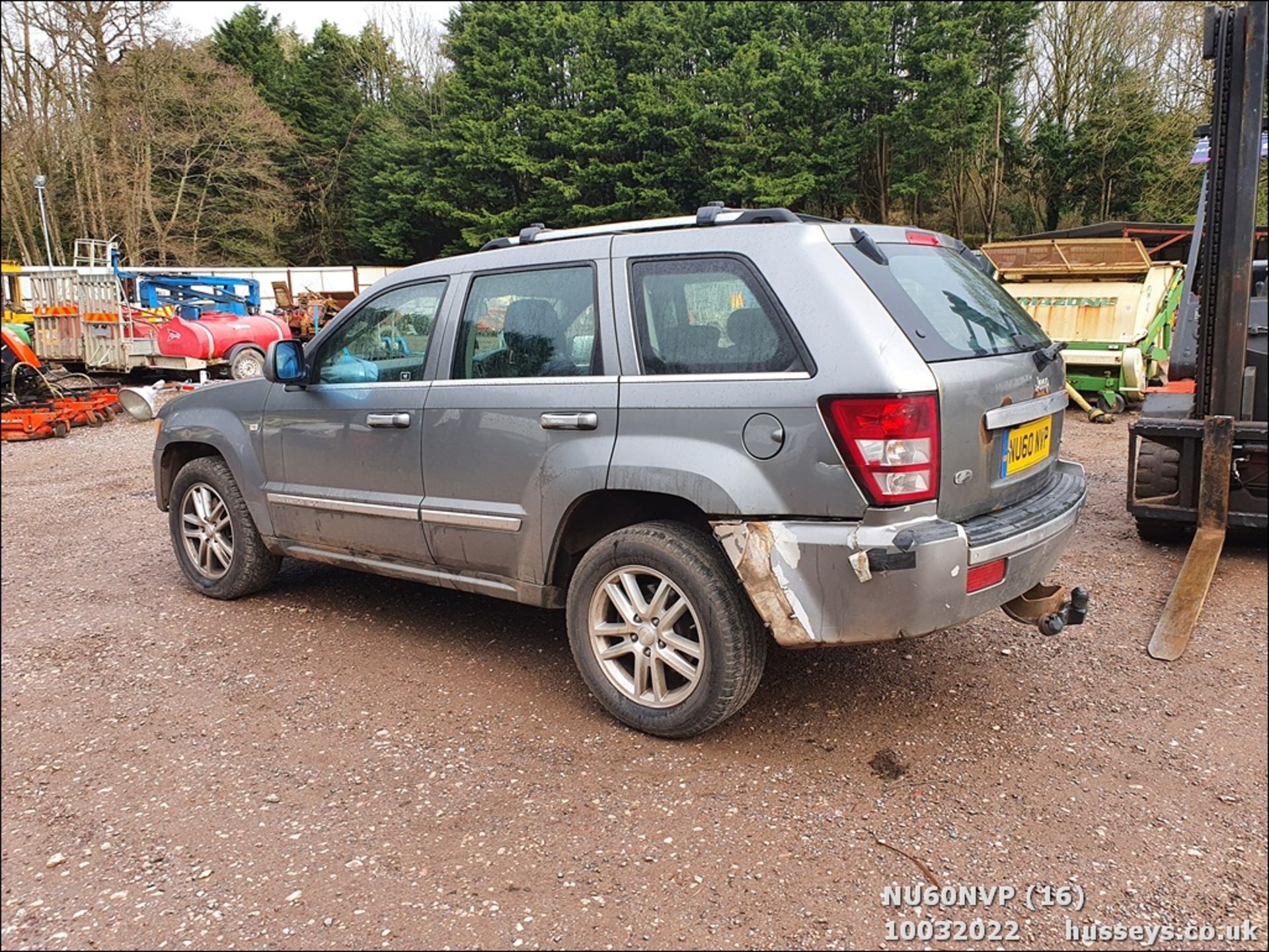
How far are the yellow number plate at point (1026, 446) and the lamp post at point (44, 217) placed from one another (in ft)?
12.5

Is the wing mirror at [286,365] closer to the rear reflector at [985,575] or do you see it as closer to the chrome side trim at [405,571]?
the chrome side trim at [405,571]

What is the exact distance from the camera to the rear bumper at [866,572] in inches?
112

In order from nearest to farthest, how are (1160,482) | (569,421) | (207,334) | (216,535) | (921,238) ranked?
(569,421) → (921,238) → (216,535) → (1160,482) → (207,334)

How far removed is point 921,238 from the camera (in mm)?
3541

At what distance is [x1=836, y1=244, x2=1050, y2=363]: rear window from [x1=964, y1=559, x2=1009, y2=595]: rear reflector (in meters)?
0.69

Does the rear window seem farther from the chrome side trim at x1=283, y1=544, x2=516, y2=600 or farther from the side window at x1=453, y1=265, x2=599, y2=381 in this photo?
the chrome side trim at x1=283, y1=544, x2=516, y2=600

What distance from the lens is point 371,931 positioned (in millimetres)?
2395

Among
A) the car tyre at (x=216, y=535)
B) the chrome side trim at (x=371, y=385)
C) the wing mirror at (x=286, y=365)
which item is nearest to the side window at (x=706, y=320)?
the chrome side trim at (x=371, y=385)

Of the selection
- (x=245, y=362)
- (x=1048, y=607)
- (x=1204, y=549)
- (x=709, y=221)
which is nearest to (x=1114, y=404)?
(x=1204, y=549)

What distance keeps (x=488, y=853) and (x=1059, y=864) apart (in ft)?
5.37

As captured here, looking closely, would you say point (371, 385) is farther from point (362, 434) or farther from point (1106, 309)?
point (1106, 309)

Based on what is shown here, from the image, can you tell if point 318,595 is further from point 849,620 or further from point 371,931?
point 849,620

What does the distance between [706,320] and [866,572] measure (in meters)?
1.05

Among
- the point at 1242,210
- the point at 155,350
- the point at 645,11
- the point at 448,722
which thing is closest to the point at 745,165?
the point at 645,11
